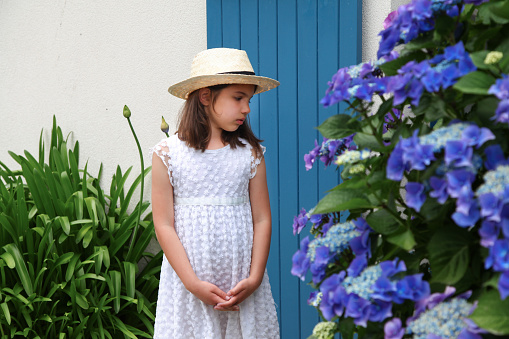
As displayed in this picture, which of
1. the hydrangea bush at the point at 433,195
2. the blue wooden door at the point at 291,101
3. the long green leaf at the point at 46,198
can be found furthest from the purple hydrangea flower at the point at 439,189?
the long green leaf at the point at 46,198

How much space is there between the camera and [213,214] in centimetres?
204

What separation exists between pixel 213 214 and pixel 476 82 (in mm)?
1343

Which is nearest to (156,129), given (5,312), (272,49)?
(272,49)

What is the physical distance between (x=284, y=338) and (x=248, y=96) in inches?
59.4

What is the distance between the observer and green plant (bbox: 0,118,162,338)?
3205mm

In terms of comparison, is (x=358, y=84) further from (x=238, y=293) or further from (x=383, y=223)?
(x=238, y=293)

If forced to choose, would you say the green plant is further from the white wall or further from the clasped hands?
the clasped hands

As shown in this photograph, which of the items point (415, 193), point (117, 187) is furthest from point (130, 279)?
point (415, 193)

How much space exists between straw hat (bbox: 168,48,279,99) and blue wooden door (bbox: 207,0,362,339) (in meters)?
0.92

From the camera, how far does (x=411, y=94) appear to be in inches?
33.5

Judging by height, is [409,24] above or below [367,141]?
above

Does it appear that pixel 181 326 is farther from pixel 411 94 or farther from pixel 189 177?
pixel 411 94

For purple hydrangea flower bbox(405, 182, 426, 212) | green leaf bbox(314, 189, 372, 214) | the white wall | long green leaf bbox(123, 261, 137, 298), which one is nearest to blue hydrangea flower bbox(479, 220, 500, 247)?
purple hydrangea flower bbox(405, 182, 426, 212)

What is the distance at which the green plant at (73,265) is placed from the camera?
3205mm
